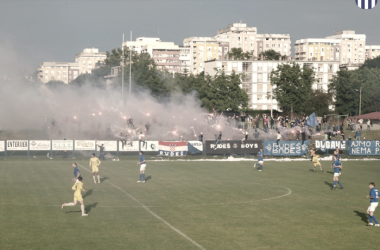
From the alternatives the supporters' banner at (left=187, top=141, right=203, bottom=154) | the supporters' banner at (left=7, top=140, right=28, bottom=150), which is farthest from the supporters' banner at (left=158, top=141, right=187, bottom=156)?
the supporters' banner at (left=7, top=140, right=28, bottom=150)

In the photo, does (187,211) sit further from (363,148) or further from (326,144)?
(363,148)

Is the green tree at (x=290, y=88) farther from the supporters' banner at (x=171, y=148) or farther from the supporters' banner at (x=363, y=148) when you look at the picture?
the supporters' banner at (x=171, y=148)

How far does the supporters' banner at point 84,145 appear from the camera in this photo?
47.5m

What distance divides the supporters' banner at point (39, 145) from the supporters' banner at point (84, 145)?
3.03 m

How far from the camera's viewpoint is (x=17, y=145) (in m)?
46.3

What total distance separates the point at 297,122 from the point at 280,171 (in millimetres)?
20099

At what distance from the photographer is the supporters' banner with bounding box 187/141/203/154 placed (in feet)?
163

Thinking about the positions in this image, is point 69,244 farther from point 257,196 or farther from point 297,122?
point 297,122

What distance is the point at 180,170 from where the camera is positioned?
38.9 metres

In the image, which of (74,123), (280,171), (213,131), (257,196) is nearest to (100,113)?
(74,123)

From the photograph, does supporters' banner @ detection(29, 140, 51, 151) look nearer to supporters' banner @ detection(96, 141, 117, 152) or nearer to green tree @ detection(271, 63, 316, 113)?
supporters' banner @ detection(96, 141, 117, 152)

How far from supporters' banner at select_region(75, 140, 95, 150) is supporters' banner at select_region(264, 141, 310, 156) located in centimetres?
2016

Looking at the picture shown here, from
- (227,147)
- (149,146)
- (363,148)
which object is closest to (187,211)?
(149,146)

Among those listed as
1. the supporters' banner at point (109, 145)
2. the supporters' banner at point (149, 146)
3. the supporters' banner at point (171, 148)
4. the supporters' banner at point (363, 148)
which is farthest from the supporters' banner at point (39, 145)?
the supporters' banner at point (363, 148)
